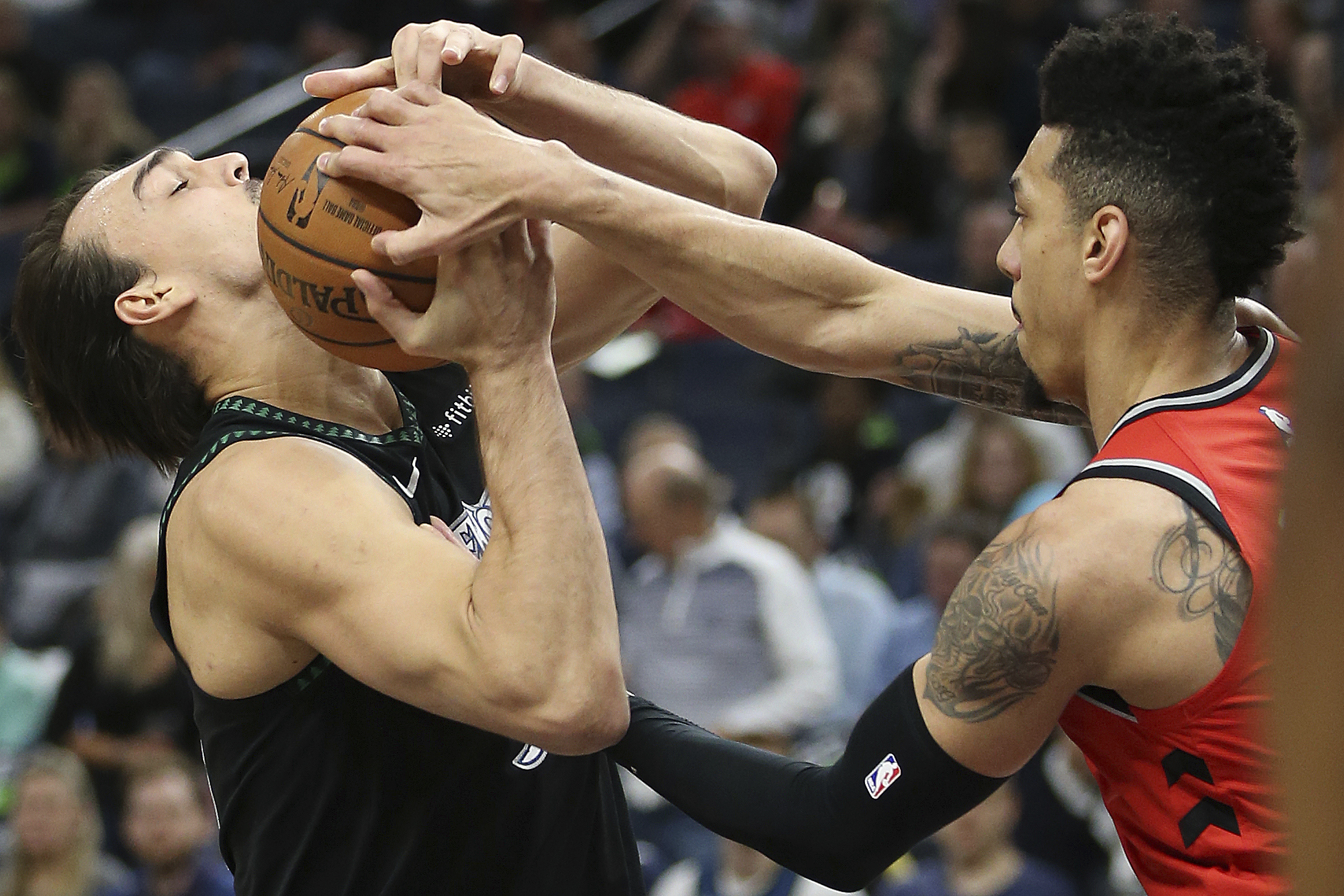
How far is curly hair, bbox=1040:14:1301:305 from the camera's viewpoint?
8.30ft

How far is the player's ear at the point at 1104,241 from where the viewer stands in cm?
255

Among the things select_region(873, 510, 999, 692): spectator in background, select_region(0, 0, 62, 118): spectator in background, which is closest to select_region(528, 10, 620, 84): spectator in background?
select_region(0, 0, 62, 118): spectator in background

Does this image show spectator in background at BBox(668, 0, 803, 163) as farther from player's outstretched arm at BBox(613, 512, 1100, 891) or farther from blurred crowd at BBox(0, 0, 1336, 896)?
player's outstretched arm at BBox(613, 512, 1100, 891)

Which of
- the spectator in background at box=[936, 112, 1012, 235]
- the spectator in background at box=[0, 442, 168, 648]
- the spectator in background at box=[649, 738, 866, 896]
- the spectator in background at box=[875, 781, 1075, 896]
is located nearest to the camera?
the spectator in background at box=[875, 781, 1075, 896]

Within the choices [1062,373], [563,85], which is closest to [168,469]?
[563,85]

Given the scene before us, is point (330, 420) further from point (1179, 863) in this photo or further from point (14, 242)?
point (14, 242)

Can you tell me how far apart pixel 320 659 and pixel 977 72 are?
7.82m

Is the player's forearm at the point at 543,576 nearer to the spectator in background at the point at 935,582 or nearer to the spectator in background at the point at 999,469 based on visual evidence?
the spectator in background at the point at 935,582

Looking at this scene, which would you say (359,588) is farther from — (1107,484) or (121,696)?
(121,696)

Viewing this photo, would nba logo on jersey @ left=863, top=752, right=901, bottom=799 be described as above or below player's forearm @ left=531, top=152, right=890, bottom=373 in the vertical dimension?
below

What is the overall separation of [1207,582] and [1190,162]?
68 cm

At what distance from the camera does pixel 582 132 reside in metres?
3.16

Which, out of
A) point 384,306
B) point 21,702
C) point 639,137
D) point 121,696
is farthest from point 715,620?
point 384,306

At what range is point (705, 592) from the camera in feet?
23.2
